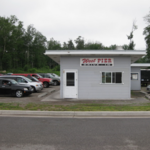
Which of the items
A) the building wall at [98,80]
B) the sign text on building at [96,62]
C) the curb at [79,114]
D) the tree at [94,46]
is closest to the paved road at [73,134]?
the curb at [79,114]

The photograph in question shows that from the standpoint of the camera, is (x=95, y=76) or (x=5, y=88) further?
(x=5, y=88)

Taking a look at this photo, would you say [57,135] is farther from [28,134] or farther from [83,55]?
[83,55]

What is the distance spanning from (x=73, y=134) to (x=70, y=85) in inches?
335

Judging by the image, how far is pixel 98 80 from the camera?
14.5 m

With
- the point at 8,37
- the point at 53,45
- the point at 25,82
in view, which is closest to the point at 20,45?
the point at 8,37

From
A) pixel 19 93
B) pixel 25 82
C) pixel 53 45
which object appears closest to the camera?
pixel 19 93

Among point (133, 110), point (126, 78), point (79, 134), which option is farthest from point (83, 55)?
point (79, 134)

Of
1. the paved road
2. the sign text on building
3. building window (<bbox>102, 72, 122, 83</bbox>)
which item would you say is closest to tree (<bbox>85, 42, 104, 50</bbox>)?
the sign text on building

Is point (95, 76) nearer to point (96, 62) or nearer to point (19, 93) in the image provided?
point (96, 62)

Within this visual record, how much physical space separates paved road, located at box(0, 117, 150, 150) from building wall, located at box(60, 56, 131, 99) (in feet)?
20.1

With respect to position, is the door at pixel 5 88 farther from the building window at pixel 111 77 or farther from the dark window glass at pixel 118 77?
the dark window glass at pixel 118 77

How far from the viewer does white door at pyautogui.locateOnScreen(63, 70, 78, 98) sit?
47.5 feet

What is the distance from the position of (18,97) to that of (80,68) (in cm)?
551

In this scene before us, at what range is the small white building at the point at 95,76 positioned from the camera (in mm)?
14375
